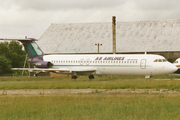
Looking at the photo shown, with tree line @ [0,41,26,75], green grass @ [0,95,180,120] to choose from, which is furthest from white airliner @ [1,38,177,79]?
tree line @ [0,41,26,75]

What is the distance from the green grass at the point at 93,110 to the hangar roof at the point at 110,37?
148 feet

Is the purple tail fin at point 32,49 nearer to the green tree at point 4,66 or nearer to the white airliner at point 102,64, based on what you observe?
the white airliner at point 102,64

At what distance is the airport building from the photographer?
61397 millimetres

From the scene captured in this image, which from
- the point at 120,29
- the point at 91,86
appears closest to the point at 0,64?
the point at 120,29

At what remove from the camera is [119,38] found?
66500 millimetres

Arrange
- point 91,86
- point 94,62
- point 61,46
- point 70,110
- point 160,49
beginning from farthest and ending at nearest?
point 61,46 → point 160,49 → point 94,62 → point 91,86 → point 70,110

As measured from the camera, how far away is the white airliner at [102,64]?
1468 inches

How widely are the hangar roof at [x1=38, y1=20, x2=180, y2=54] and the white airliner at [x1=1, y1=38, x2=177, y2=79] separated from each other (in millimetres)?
21573

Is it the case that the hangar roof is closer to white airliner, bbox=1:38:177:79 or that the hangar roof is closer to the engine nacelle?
white airliner, bbox=1:38:177:79

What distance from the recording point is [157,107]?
15242 mm

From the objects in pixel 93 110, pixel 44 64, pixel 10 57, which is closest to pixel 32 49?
pixel 44 64

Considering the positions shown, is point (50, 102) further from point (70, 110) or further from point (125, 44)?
point (125, 44)

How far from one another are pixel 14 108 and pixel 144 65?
24.0 m

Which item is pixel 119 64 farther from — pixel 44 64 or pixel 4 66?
pixel 4 66
